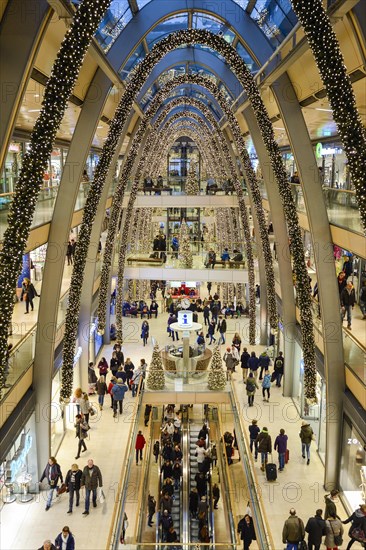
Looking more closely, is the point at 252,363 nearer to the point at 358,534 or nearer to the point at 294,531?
the point at 294,531

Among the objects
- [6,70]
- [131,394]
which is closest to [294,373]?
[131,394]

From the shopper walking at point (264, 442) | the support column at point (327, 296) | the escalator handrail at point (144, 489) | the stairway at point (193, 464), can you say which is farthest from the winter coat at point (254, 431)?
the escalator handrail at point (144, 489)

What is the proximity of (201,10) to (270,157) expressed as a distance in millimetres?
7009

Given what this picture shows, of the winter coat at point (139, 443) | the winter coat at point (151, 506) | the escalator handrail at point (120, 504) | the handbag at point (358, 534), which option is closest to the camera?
the escalator handrail at point (120, 504)

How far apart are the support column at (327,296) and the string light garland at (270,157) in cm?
116

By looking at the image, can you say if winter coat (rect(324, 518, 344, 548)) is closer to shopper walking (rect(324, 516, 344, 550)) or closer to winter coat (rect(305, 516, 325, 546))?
shopper walking (rect(324, 516, 344, 550))

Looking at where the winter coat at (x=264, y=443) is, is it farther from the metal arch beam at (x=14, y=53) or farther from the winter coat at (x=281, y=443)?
the metal arch beam at (x=14, y=53)

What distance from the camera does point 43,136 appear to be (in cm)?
898

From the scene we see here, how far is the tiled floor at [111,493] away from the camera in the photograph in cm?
1414

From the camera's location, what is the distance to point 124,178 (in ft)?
79.9

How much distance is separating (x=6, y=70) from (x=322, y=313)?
34.6 feet

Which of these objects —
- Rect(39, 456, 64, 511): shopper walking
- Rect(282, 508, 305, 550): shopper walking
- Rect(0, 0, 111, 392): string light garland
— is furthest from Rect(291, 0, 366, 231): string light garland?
Rect(39, 456, 64, 511): shopper walking

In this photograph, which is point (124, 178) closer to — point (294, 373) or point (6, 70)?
point (294, 373)

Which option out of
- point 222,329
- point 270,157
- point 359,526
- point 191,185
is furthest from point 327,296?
point 191,185
